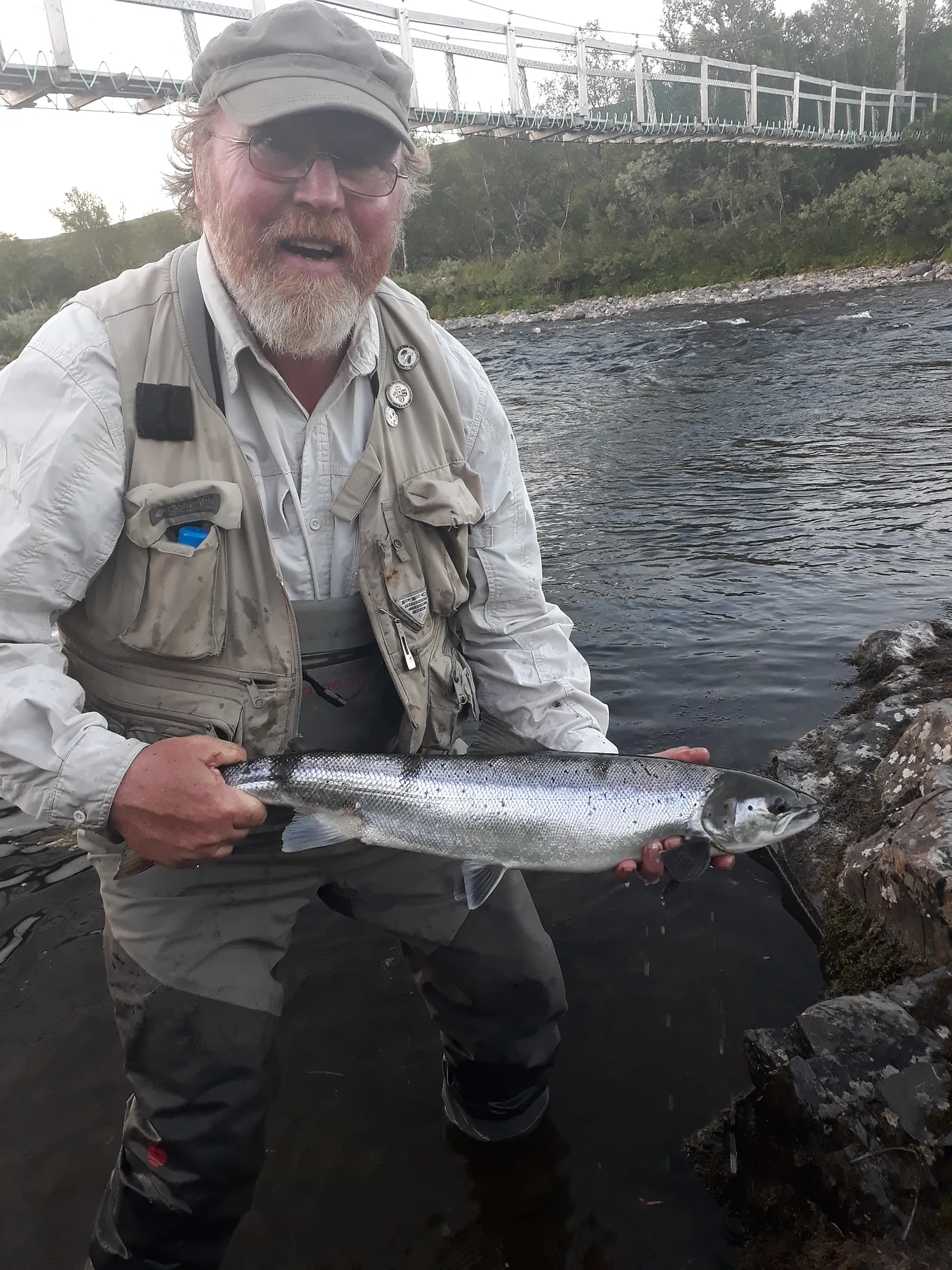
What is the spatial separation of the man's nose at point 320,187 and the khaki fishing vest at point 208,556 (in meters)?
0.46

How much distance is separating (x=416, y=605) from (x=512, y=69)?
44.0 meters

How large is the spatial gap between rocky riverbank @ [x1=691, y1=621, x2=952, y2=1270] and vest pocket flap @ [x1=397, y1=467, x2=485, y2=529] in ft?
6.87

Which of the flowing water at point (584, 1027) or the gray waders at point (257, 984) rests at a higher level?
the gray waders at point (257, 984)

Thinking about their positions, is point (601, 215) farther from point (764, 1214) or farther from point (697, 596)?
point (764, 1214)

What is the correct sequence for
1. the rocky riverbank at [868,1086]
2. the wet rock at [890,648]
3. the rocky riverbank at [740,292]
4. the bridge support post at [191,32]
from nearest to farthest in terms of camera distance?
the rocky riverbank at [868,1086] < the wet rock at [890,648] < the bridge support post at [191,32] < the rocky riverbank at [740,292]

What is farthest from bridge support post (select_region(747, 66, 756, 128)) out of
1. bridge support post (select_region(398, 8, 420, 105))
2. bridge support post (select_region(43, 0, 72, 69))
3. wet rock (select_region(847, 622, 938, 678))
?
wet rock (select_region(847, 622, 938, 678))

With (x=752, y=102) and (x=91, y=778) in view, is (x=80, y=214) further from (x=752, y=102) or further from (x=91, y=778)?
(x=91, y=778)

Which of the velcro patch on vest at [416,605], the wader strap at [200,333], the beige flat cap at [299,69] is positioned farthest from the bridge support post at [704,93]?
the velcro patch on vest at [416,605]

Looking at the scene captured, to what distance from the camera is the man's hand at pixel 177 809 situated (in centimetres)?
271

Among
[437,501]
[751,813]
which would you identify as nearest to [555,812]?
[751,813]

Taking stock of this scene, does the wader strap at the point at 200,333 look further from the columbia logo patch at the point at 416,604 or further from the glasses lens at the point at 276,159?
the columbia logo patch at the point at 416,604

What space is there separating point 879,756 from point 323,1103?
3.59 metres

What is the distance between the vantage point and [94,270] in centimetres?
9781

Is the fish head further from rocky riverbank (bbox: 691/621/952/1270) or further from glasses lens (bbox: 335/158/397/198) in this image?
glasses lens (bbox: 335/158/397/198)
